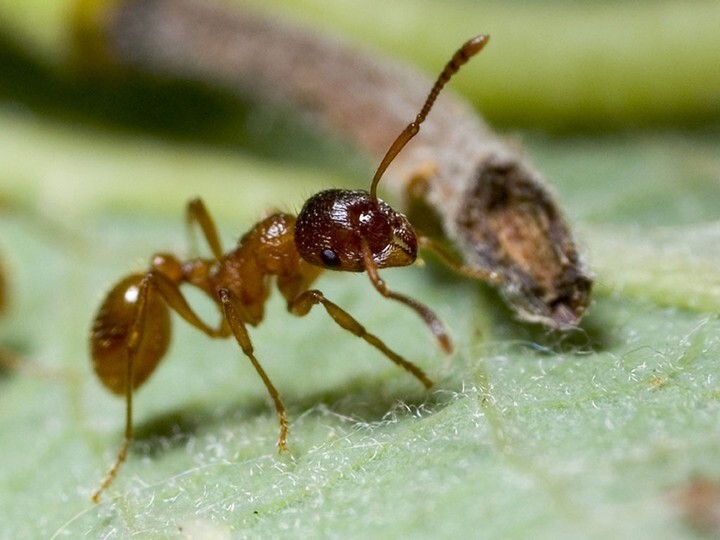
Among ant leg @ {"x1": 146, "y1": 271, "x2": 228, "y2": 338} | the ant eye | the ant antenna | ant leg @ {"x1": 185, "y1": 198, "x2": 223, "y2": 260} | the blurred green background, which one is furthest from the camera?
ant leg @ {"x1": 185, "y1": 198, "x2": 223, "y2": 260}

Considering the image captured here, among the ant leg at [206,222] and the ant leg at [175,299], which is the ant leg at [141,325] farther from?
the ant leg at [206,222]

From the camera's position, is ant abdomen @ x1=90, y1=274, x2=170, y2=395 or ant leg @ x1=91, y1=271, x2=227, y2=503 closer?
ant leg @ x1=91, y1=271, x2=227, y2=503

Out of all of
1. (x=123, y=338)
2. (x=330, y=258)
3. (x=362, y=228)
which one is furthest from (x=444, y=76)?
(x=123, y=338)

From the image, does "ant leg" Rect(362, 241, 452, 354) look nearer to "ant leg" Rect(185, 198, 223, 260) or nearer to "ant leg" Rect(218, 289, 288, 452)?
"ant leg" Rect(218, 289, 288, 452)

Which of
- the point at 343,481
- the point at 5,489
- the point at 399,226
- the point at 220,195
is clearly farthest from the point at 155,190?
the point at 343,481

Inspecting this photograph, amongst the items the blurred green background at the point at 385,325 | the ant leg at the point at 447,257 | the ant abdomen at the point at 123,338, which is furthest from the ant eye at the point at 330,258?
the ant abdomen at the point at 123,338

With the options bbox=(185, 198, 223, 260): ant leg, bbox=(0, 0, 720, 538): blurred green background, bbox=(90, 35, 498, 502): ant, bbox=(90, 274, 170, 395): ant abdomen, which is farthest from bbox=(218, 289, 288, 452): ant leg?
bbox=(185, 198, 223, 260): ant leg
